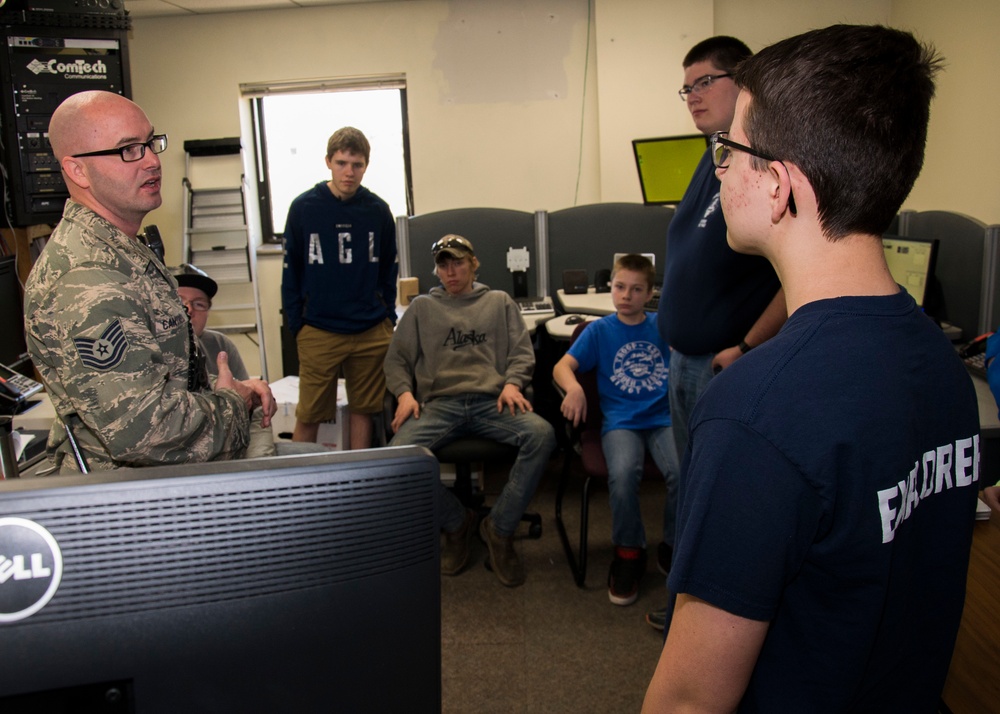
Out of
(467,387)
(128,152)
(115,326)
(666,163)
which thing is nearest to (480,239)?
(666,163)

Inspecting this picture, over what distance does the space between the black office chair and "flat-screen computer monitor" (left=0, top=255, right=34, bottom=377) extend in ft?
3.97

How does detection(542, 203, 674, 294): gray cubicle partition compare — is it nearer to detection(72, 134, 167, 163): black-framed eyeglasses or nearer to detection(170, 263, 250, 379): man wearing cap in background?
detection(170, 263, 250, 379): man wearing cap in background

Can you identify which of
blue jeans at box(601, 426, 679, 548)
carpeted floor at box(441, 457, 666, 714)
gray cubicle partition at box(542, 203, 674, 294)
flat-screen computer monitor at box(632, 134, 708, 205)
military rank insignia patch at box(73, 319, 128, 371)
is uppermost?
flat-screen computer monitor at box(632, 134, 708, 205)

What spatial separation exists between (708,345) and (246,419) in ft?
3.58

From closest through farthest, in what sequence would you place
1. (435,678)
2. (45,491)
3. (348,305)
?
(45,491)
(435,678)
(348,305)

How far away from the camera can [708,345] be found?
1891 mm

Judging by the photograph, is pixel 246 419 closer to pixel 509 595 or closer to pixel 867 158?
pixel 867 158

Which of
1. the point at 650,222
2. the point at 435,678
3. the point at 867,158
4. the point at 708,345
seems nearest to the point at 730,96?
the point at 708,345

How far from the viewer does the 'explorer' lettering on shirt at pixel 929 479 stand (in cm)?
64

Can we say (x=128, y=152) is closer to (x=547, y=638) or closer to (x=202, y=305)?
(x=202, y=305)

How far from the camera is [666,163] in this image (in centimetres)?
396

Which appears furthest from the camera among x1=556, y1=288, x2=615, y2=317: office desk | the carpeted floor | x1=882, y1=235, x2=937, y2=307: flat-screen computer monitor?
x1=556, y1=288, x2=615, y2=317: office desk

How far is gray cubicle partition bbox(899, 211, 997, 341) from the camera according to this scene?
3.00 metres

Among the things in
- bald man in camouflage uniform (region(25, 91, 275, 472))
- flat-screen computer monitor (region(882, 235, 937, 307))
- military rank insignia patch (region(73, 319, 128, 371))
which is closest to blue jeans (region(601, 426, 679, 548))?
flat-screen computer monitor (region(882, 235, 937, 307))
